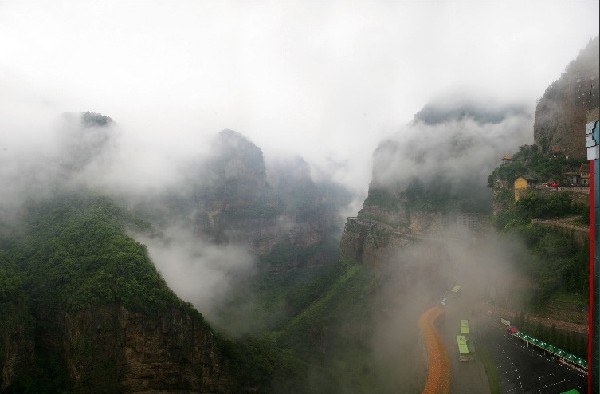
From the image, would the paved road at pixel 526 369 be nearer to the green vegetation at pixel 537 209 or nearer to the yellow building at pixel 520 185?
the green vegetation at pixel 537 209

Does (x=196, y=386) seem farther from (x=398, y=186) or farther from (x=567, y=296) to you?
(x=398, y=186)

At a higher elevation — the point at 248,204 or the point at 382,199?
the point at 382,199

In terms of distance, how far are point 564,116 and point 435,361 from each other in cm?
2484

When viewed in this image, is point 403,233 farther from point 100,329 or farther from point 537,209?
point 100,329

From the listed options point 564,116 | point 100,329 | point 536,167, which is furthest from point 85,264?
point 564,116

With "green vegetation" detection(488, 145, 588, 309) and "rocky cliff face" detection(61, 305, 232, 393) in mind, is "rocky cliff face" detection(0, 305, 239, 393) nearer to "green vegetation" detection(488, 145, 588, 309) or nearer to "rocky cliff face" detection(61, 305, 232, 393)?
"rocky cliff face" detection(61, 305, 232, 393)

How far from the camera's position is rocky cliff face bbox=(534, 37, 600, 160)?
118 ft

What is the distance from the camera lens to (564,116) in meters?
39.4

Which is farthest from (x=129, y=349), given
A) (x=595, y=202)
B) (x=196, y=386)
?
(x=595, y=202)

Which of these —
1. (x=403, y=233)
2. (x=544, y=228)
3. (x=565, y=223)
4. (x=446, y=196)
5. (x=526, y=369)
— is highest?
(x=446, y=196)

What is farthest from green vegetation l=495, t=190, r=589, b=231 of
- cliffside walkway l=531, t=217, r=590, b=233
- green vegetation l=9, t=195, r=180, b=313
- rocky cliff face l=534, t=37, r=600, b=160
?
green vegetation l=9, t=195, r=180, b=313

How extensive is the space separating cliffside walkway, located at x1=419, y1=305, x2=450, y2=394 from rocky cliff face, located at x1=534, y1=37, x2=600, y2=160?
20.1 meters

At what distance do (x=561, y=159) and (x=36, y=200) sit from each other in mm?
58566

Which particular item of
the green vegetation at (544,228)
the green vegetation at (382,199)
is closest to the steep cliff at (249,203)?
the green vegetation at (382,199)
